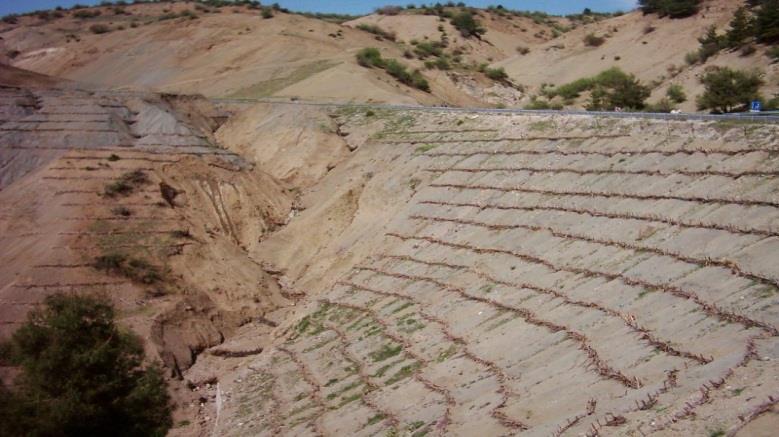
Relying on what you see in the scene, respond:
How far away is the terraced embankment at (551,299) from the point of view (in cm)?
1116

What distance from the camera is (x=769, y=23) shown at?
140 feet

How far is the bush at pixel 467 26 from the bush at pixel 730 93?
62381mm

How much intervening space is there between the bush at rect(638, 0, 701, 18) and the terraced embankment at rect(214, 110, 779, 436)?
135 feet

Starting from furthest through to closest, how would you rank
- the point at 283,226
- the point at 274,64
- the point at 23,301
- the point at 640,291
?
the point at 274,64 < the point at 283,226 < the point at 23,301 < the point at 640,291

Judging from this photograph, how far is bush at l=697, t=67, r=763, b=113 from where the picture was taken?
1256 inches

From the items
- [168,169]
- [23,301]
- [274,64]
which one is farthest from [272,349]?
[274,64]

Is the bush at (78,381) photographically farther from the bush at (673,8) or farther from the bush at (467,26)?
the bush at (467,26)

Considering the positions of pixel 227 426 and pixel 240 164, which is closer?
pixel 227 426

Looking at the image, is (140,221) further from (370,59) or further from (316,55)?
(316,55)

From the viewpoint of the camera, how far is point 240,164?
117 feet

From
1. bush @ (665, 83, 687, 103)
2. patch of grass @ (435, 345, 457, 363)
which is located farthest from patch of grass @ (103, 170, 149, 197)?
bush @ (665, 83, 687, 103)

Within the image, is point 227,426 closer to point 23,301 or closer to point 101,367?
point 101,367

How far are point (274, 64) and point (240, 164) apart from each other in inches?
1052

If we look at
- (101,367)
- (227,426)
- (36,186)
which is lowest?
(227,426)
